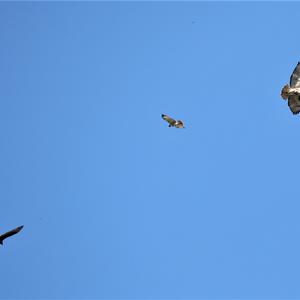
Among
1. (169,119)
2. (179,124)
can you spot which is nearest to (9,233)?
(169,119)

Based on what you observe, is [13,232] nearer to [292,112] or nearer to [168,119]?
[168,119]

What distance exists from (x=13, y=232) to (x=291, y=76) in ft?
47.4

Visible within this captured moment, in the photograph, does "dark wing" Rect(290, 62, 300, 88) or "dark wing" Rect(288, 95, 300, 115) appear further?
"dark wing" Rect(288, 95, 300, 115)

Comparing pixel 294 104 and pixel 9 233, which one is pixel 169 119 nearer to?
pixel 294 104

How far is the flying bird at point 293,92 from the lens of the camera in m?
25.8

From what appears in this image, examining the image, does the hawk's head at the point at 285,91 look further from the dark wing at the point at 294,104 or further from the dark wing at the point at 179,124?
the dark wing at the point at 179,124

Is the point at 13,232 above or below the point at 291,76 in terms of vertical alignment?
below

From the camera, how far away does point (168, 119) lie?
28.8 meters

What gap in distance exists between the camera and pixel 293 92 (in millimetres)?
25922

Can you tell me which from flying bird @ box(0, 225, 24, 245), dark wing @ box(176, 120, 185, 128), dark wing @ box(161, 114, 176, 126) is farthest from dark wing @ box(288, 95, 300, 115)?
flying bird @ box(0, 225, 24, 245)

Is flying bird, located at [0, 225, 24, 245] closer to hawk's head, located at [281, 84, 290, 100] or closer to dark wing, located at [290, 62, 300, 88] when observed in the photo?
hawk's head, located at [281, 84, 290, 100]

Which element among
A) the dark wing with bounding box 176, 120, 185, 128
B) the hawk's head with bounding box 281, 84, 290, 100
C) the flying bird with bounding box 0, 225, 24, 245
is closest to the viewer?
the flying bird with bounding box 0, 225, 24, 245

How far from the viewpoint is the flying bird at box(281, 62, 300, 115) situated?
2577cm

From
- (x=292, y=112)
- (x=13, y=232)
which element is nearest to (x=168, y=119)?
(x=292, y=112)
